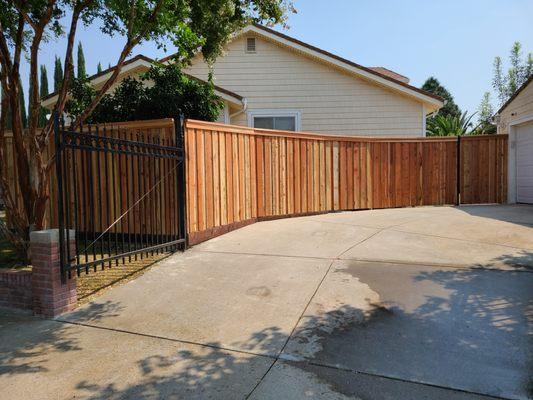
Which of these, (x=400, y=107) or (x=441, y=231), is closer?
(x=441, y=231)

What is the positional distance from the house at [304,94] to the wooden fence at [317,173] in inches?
96.4

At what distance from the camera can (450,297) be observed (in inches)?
190

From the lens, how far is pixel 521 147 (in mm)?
11727

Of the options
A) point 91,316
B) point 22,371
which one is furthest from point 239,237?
point 22,371

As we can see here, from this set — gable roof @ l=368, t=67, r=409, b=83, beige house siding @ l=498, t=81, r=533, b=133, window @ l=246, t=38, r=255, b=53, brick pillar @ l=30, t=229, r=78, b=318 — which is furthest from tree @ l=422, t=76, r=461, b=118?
brick pillar @ l=30, t=229, r=78, b=318

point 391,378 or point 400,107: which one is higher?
point 400,107

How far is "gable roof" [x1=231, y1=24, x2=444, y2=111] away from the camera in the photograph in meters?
13.3

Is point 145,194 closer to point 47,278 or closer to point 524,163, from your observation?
point 47,278

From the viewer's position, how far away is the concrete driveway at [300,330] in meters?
3.35

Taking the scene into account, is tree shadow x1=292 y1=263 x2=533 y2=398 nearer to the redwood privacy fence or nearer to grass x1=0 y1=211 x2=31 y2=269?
the redwood privacy fence

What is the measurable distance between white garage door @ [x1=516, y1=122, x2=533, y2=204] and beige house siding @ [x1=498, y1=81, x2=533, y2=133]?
299 mm

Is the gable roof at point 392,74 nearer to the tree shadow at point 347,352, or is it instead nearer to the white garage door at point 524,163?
the white garage door at point 524,163

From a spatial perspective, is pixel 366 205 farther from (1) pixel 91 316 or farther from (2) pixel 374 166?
(1) pixel 91 316

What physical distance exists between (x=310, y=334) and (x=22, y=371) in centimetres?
244
